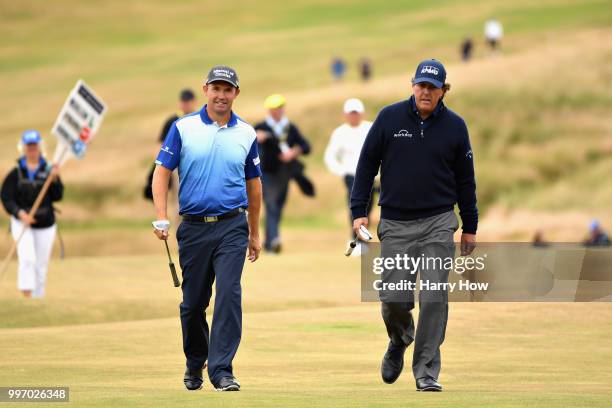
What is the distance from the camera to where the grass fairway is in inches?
398

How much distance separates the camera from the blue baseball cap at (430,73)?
1088 centimetres

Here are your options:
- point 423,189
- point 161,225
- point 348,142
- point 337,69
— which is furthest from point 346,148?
point 337,69

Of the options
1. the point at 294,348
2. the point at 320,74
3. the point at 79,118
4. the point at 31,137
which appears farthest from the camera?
the point at 320,74

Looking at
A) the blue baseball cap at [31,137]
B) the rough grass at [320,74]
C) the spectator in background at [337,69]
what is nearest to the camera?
the blue baseball cap at [31,137]

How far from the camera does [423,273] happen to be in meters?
11.0

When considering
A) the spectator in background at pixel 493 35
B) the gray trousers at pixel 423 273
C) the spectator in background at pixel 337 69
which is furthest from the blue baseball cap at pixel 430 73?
the spectator in background at pixel 493 35

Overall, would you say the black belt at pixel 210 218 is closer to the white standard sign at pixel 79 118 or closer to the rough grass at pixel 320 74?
the white standard sign at pixel 79 118

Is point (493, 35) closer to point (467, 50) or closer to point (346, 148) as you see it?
point (467, 50)

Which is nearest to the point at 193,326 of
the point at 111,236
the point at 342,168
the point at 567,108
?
Result: the point at 342,168

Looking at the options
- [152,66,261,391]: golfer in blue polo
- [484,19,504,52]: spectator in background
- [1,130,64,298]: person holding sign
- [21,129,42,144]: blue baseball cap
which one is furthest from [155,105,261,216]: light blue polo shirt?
[484,19,504,52]: spectator in background

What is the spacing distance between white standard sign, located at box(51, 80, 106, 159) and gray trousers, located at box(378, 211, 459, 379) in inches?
441

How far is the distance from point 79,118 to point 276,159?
3.83 metres

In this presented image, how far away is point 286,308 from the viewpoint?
1808cm

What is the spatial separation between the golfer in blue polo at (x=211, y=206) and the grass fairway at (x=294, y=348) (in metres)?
0.55
